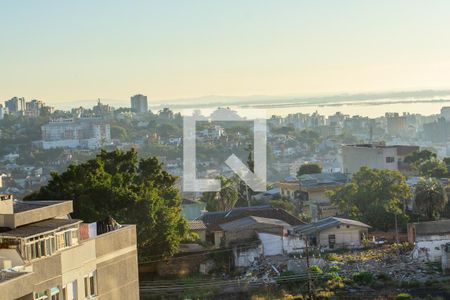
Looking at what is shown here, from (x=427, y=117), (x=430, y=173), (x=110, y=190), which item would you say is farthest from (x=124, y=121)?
(x=110, y=190)

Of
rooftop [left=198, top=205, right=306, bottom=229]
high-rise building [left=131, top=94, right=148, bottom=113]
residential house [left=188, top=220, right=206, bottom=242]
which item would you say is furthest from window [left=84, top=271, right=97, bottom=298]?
high-rise building [left=131, top=94, right=148, bottom=113]

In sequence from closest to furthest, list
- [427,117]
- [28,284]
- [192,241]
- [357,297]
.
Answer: [28,284] < [357,297] < [192,241] < [427,117]

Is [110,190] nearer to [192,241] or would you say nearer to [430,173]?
[192,241]

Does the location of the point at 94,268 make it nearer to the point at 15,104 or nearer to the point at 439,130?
the point at 439,130

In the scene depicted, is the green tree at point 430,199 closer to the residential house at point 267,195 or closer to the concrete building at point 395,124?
the residential house at point 267,195

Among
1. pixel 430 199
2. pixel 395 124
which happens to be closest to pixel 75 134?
pixel 395 124

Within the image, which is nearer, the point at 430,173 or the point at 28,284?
the point at 28,284

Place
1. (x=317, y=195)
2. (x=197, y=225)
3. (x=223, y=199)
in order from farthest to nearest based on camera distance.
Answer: (x=317, y=195) < (x=223, y=199) < (x=197, y=225)
